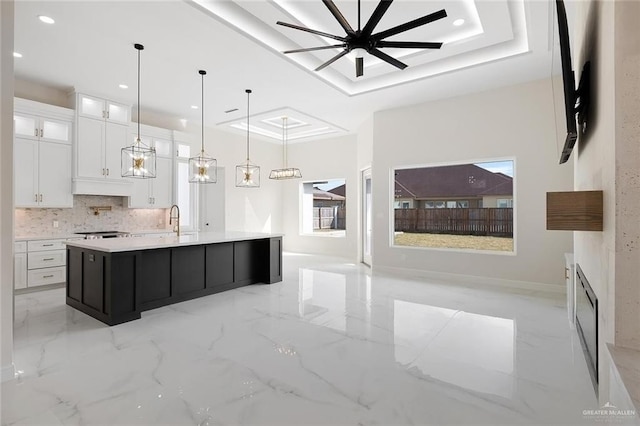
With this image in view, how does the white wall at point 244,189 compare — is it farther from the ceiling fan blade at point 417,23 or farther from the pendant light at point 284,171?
the ceiling fan blade at point 417,23

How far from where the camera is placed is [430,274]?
620cm

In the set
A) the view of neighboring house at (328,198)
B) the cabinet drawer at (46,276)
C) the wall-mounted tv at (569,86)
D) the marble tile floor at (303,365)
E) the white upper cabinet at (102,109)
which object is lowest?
the marble tile floor at (303,365)

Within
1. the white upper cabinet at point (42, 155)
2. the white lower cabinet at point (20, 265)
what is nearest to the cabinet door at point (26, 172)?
the white upper cabinet at point (42, 155)

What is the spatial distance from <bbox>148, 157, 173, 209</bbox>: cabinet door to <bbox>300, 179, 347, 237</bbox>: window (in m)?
3.91

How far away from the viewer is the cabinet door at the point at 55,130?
204 inches

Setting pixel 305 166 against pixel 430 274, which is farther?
pixel 305 166

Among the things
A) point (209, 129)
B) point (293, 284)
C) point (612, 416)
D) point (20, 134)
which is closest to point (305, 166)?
point (209, 129)

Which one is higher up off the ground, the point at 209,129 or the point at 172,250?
the point at 209,129

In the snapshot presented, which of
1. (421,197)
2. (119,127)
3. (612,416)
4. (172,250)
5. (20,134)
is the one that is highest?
(119,127)

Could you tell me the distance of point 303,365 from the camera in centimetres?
265

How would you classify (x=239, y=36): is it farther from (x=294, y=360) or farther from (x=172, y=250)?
(x=294, y=360)

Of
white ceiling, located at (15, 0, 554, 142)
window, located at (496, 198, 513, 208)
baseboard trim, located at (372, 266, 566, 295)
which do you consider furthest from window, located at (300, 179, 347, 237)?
window, located at (496, 198, 513, 208)

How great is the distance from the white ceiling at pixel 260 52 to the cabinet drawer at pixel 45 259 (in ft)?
8.97

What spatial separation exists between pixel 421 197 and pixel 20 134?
6778 millimetres
